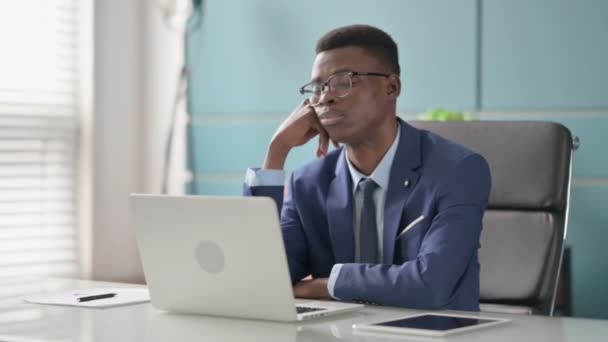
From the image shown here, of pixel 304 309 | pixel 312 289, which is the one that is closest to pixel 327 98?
pixel 312 289

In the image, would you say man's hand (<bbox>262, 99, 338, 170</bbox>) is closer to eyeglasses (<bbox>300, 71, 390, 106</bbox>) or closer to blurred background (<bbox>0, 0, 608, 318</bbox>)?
eyeglasses (<bbox>300, 71, 390, 106</bbox>)

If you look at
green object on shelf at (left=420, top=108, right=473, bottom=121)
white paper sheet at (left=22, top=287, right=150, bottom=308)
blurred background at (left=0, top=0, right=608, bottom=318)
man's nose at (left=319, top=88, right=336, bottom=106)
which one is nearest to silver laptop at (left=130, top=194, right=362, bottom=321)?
white paper sheet at (left=22, top=287, right=150, bottom=308)

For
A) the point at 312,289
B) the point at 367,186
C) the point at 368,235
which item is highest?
the point at 367,186

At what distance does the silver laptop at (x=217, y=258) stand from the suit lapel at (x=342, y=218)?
0.47 meters

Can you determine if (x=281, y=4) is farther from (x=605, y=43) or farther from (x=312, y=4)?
(x=605, y=43)

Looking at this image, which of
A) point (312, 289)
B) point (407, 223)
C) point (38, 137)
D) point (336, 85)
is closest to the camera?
point (312, 289)

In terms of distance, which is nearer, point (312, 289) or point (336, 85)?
point (312, 289)

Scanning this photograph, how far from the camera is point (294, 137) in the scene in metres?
2.67

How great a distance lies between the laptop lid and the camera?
1.69m

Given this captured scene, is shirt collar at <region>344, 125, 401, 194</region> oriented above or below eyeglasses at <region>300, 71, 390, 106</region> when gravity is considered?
below

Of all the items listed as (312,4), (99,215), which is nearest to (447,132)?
(312,4)

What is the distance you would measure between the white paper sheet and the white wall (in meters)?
2.48

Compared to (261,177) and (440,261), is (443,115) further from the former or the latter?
(440,261)

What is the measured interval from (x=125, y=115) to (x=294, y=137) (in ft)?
7.45
